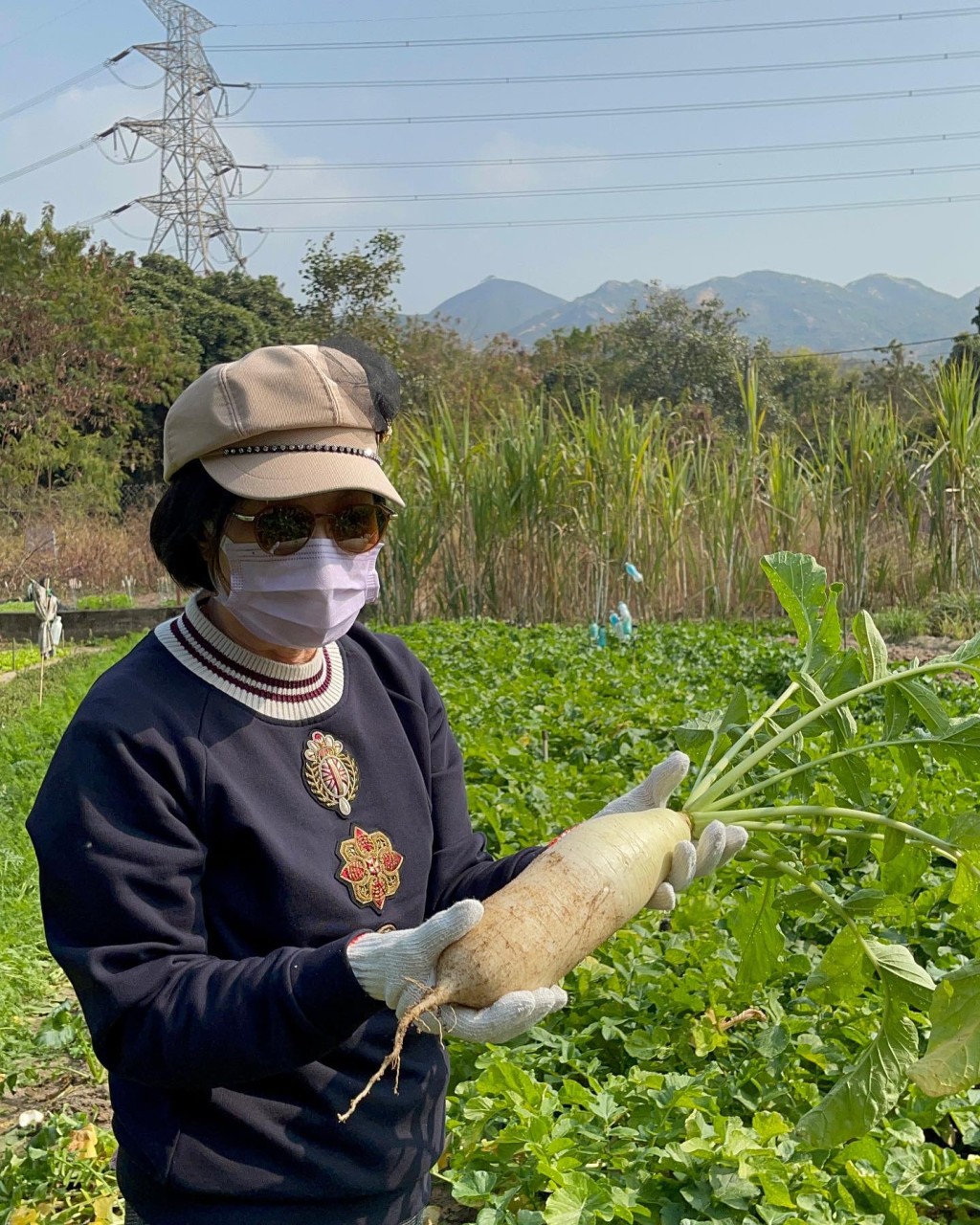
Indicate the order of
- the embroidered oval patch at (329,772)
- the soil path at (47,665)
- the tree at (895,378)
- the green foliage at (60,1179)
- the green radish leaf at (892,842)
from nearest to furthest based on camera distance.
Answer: the embroidered oval patch at (329,772), the green radish leaf at (892,842), the green foliage at (60,1179), the soil path at (47,665), the tree at (895,378)

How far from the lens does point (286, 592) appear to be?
141 cm

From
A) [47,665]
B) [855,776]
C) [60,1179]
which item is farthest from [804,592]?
[47,665]

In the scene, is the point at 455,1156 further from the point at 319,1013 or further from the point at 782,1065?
the point at 319,1013

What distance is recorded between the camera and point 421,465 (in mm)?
10828

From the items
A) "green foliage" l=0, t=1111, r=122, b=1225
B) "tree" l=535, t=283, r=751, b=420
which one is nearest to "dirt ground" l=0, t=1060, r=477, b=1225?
"green foliage" l=0, t=1111, r=122, b=1225

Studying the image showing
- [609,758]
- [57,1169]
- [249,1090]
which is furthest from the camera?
[609,758]

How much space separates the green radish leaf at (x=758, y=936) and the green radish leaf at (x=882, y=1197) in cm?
33

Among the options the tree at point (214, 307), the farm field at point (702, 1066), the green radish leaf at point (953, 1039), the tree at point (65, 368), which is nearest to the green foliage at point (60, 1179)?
the farm field at point (702, 1066)

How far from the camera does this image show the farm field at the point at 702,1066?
1.79m

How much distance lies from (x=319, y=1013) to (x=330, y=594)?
1.73 feet

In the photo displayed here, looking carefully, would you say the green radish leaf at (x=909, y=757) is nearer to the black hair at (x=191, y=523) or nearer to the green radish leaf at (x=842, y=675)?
the green radish leaf at (x=842, y=675)

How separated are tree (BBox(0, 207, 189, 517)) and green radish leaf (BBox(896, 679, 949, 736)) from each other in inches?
733

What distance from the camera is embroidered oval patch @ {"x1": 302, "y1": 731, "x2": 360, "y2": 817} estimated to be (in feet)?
4.49

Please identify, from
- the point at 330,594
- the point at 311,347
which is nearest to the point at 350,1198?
the point at 330,594
